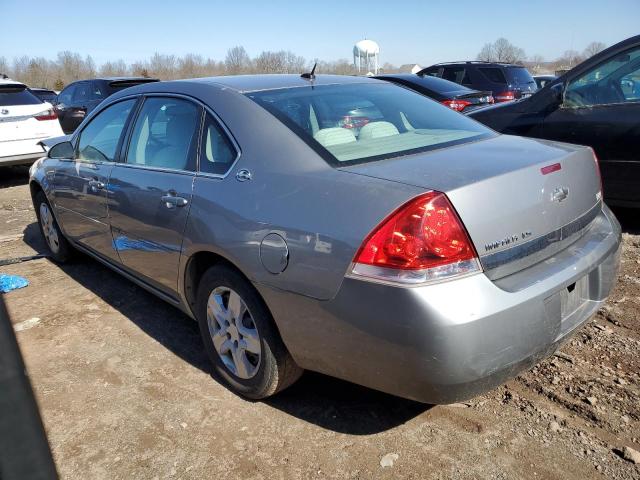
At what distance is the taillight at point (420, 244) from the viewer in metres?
1.93

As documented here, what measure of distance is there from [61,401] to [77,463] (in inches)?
22.0

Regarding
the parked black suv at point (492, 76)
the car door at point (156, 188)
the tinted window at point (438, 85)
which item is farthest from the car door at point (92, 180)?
the parked black suv at point (492, 76)

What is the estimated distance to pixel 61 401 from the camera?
2.82 metres

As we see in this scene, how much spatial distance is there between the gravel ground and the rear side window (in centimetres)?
847

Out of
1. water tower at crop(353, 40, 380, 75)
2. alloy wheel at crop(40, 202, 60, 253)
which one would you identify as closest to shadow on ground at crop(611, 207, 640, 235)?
alloy wheel at crop(40, 202, 60, 253)

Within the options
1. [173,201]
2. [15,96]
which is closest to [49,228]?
[173,201]

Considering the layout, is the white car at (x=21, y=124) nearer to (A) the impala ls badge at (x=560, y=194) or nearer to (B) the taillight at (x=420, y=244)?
(B) the taillight at (x=420, y=244)

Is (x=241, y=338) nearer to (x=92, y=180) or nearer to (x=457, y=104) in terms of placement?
(x=92, y=180)

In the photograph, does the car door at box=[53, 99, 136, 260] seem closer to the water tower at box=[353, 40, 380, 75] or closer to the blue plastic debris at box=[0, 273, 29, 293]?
the blue plastic debris at box=[0, 273, 29, 293]

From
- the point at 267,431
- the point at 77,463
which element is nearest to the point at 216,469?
the point at 267,431

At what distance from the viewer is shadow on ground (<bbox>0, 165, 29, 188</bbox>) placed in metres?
9.35

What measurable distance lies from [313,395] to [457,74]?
10.2m

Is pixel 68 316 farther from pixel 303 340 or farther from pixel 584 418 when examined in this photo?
pixel 584 418

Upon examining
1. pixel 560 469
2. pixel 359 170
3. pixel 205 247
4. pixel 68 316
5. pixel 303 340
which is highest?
pixel 359 170
